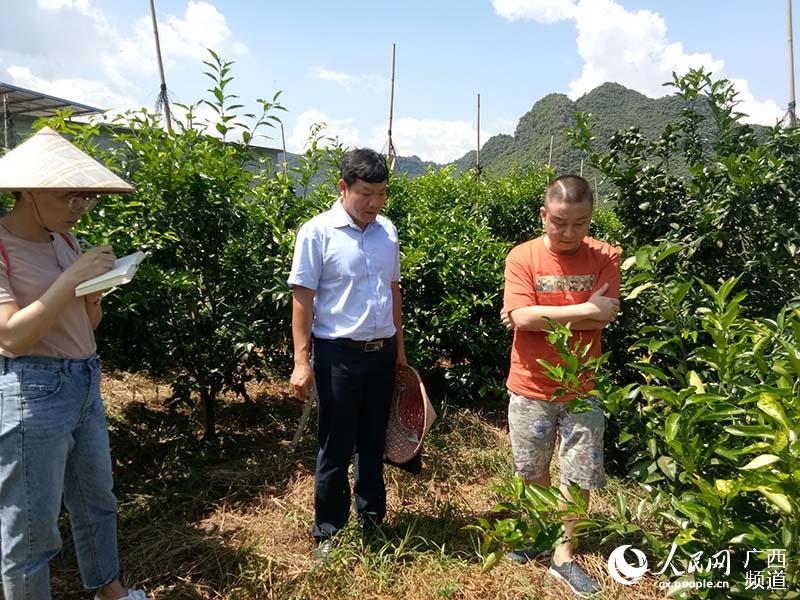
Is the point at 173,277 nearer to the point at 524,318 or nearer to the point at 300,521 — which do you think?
the point at 300,521

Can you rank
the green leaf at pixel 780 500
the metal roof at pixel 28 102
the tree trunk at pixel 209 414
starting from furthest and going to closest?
the metal roof at pixel 28 102 < the tree trunk at pixel 209 414 < the green leaf at pixel 780 500

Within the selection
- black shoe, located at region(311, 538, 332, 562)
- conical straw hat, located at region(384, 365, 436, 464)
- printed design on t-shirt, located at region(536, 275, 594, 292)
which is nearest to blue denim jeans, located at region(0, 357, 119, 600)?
black shoe, located at region(311, 538, 332, 562)

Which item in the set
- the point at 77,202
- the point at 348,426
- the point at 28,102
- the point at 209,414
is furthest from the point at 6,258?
the point at 28,102

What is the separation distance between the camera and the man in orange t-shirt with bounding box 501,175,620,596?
209 cm

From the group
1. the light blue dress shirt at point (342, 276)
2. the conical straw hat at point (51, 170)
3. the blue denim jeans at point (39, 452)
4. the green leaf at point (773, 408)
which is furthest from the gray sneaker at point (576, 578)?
the conical straw hat at point (51, 170)

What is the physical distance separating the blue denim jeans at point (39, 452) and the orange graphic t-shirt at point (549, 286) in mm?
1572

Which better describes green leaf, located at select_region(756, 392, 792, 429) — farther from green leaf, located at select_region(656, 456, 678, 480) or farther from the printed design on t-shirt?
the printed design on t-shirt

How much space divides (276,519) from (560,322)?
172cm

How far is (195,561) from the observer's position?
7.88 feet

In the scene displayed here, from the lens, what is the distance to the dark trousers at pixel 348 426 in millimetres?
2275

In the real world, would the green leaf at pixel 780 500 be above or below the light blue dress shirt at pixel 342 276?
below

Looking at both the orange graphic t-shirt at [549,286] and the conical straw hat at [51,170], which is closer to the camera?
the conical straw hat at [51,170]

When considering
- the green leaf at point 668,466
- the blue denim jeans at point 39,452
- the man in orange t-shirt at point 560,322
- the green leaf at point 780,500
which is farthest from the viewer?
the man in orange t-shirt at point 560,322

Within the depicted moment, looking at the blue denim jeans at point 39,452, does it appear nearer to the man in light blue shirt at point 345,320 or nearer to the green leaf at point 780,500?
the man in light blue shirt at point 345,320
